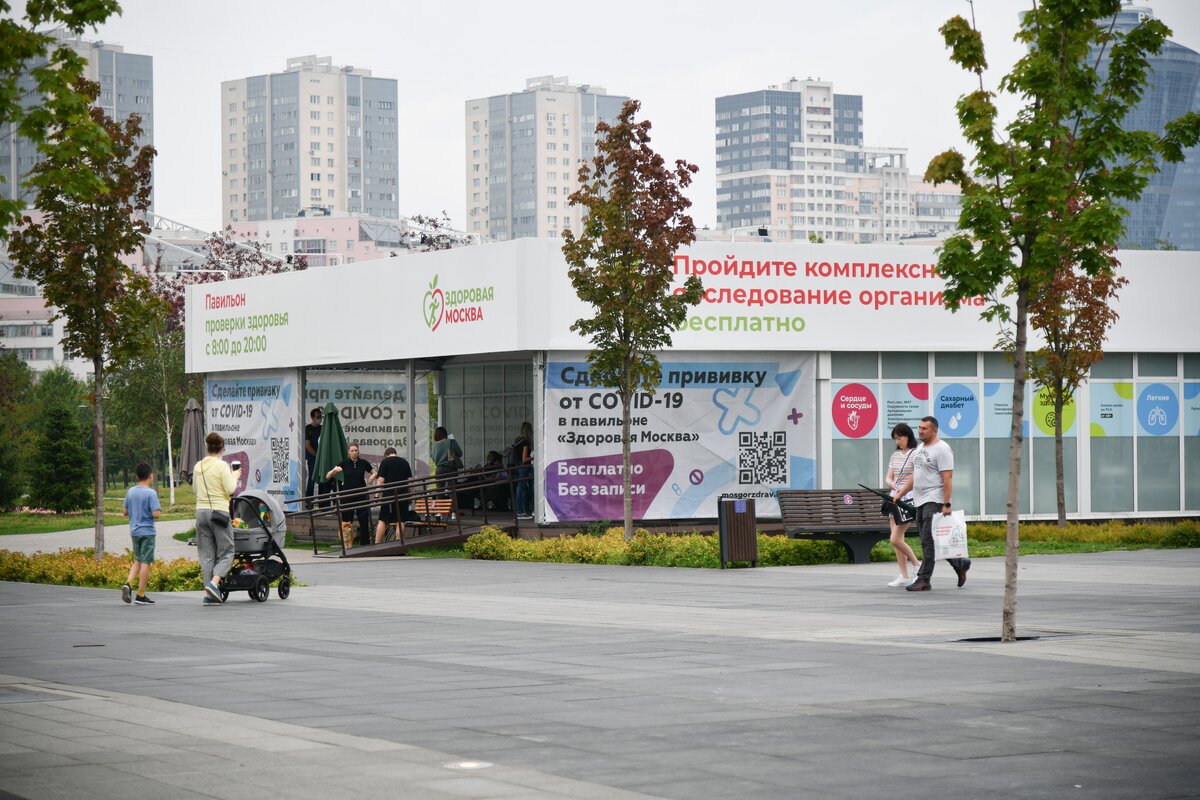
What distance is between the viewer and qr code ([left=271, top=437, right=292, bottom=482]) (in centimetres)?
3444

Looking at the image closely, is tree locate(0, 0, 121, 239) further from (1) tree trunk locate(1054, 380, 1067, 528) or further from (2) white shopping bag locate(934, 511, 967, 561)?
(1) tree trunk locate(1054, 380, 1067, 528)

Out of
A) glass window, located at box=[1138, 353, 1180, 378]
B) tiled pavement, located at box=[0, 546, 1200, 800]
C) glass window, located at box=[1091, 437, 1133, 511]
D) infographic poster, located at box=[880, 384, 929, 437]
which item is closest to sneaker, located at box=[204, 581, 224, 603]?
tiled pavement, located at box=[0, 546, 1200, 800]

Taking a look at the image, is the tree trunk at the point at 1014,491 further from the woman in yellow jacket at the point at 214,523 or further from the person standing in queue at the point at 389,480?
the person standing in queue at the point at 389,480

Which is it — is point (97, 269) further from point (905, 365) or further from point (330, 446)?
point (905, 365)

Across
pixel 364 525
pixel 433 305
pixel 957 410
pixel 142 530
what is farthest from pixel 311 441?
pixel 142 530

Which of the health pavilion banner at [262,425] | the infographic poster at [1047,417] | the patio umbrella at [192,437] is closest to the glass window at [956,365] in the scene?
the infographic poster at [1047,417]

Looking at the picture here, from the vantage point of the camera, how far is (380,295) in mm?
31078

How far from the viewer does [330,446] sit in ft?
103

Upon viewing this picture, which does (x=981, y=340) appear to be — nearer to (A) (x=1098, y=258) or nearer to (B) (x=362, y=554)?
(B) (x=362, y=554)

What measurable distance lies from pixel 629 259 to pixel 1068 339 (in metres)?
8.78

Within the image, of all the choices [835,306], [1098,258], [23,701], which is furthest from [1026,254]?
[835,306]

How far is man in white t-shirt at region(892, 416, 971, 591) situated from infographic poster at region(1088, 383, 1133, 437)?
13897mm

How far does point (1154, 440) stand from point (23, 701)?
26174 mm

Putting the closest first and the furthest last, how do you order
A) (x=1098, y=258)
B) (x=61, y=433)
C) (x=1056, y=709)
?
(x=1056, y=709)
(x=1098, y=258)
(x=61, y=433)
